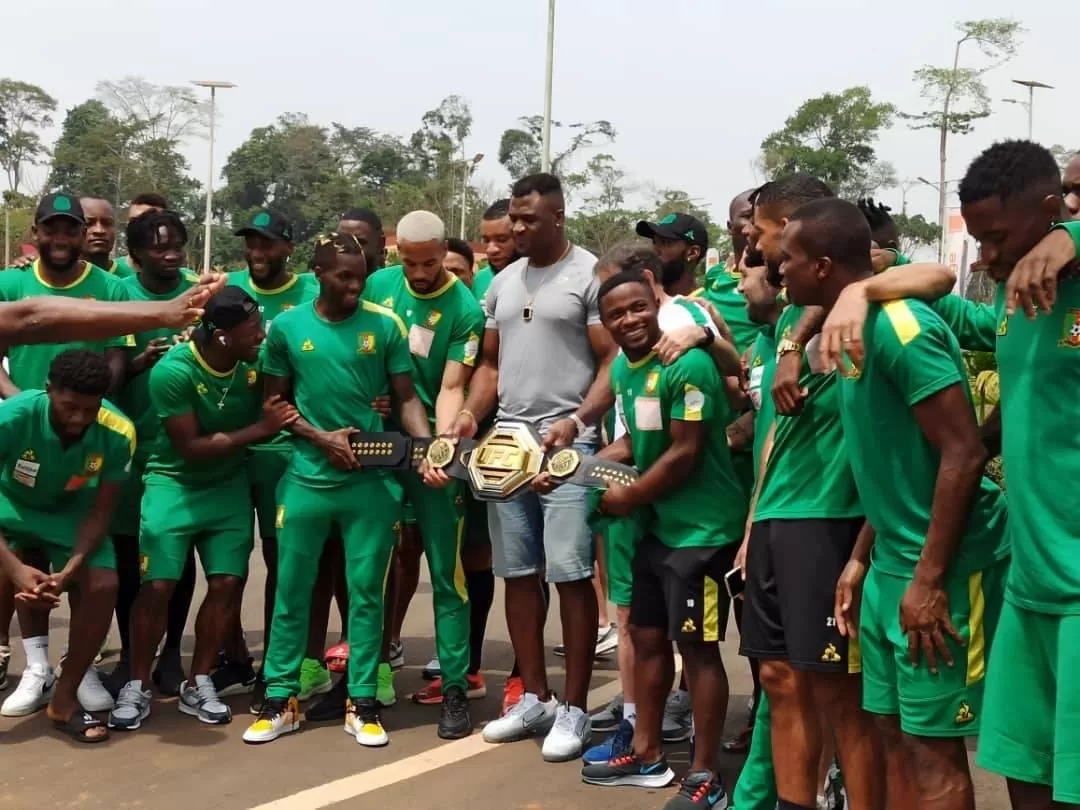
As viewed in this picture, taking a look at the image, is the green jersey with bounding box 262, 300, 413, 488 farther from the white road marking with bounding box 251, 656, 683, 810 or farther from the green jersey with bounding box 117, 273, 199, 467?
the white road marking with bounding box 251, 656, 683, 810

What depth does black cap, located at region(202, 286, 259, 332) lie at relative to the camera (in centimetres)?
588

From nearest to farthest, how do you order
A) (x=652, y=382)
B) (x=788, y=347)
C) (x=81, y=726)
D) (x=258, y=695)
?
(x=788, y=347) → (x=652, y=382) → (x=81, y=726) → (x=258, y=695)

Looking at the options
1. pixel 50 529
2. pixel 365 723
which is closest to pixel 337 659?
pixel 365 723

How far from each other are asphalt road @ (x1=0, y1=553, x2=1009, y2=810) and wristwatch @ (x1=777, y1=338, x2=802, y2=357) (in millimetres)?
1830

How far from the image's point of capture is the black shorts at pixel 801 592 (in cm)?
387

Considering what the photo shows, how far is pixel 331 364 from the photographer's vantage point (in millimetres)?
5824

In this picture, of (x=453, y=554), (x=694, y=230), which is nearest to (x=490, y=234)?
(x=694, y=230)

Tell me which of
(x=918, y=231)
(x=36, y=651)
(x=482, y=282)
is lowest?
(x=36, y=651)

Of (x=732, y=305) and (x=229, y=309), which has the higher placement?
(x=732, y=305)

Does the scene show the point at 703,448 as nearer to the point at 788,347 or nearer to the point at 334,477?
the point at 788,347

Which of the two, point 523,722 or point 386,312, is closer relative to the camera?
point 523,722

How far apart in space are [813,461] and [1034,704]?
116cm

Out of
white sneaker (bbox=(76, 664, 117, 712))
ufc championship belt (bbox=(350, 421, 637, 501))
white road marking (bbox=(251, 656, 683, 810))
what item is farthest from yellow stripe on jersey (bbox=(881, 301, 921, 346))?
white sneaker (bbox=(76, 664, 117, 712))

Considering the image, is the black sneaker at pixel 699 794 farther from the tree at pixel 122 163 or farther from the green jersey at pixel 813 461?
the tree at pixel 122 163
